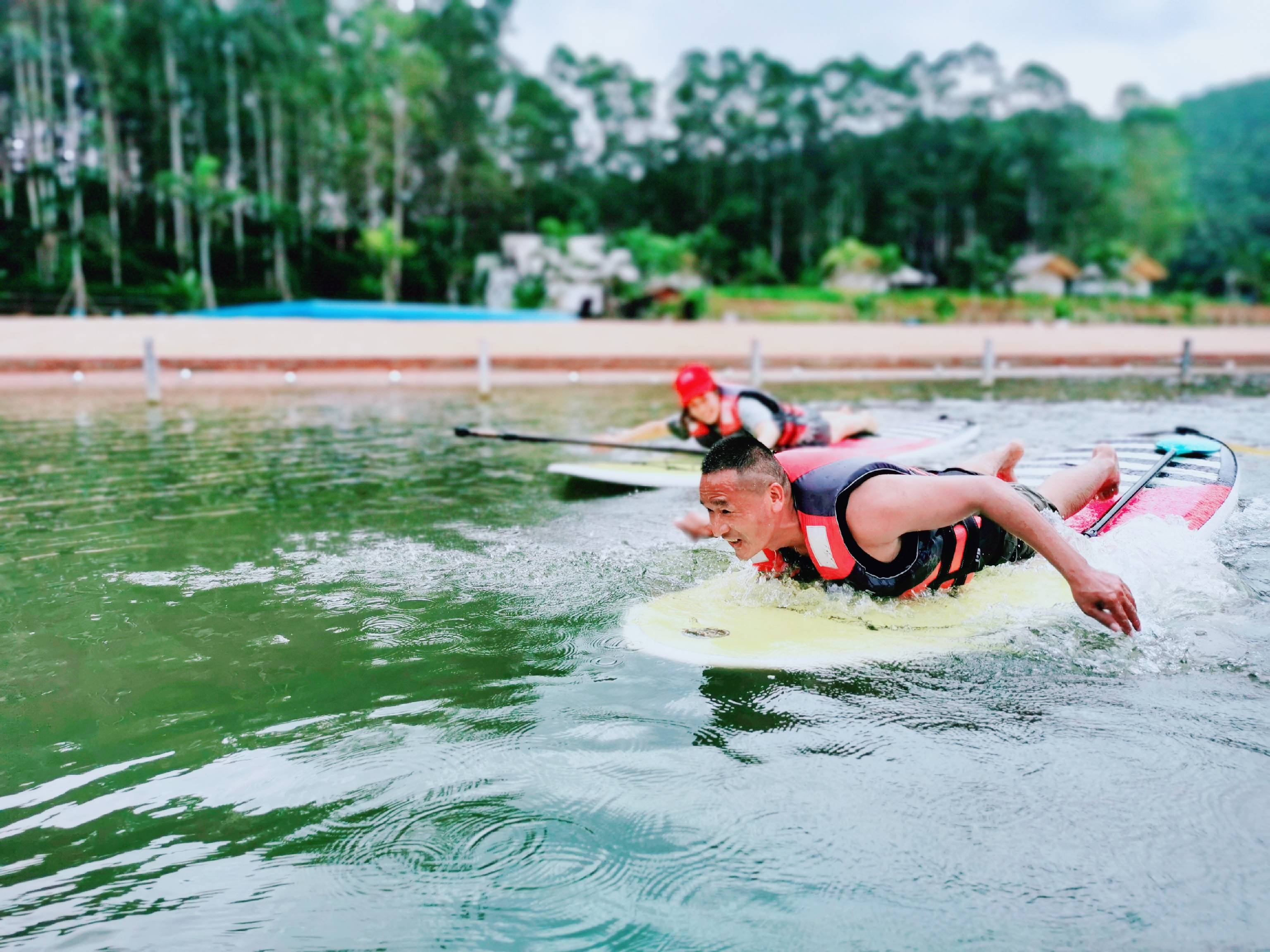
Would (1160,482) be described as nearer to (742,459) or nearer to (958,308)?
(742,459)

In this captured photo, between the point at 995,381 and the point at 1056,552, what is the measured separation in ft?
52.5

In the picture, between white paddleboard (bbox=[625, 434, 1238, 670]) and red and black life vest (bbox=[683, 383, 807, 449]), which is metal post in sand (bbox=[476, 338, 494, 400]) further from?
white paddleboard (bbox=[625, 434, 1238, 670])

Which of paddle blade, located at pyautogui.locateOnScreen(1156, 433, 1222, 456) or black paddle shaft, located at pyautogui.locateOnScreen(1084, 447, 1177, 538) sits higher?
paddle blade, located at pyautogui.locateOnScreen(1156, 433, 1222, 456)

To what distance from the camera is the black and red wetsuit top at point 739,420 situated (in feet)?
22.8

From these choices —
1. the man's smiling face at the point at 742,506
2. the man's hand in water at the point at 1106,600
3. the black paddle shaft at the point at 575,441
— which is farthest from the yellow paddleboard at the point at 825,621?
the black paddle shaft at the point at 575,441

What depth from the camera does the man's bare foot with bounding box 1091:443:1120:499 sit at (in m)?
4.97

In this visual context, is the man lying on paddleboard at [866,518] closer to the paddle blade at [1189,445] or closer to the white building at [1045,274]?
the paddle blade at [1189,445]

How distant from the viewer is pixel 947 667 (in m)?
3.46

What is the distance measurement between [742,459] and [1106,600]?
49.0 inches

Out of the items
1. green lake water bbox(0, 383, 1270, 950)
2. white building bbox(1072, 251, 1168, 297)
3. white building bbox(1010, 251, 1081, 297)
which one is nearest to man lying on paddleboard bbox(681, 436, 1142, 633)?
green lake water bbox(0, 383, 1270, 950)

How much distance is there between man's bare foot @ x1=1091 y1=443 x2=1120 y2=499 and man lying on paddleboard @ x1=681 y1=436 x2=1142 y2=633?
1.62 metres

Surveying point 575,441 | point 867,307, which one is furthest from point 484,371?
point 867,307

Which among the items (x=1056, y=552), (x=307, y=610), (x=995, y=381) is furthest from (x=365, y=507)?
(x=995, y=381)

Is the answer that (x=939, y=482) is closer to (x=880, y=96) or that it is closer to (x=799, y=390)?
(x=799, y=390)
